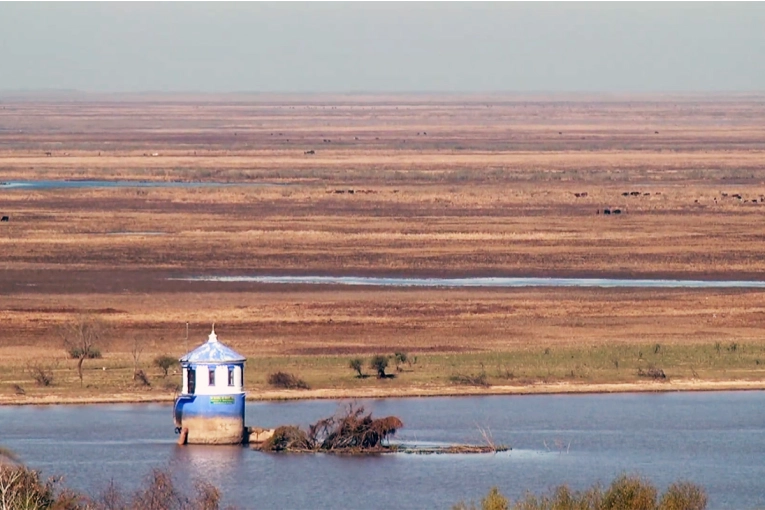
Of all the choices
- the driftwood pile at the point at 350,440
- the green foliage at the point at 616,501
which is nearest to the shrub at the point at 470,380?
the driftwood pile at the point at 350,440

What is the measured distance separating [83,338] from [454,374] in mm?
9569

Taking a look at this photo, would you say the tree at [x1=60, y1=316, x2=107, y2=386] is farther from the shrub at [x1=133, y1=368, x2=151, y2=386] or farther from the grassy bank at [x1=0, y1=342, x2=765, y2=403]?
the shrub at [x1=133, y1=368, x2=151, y2=386]

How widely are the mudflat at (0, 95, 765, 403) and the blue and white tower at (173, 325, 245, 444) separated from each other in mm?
5710

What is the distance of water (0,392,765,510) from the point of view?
1147 inches

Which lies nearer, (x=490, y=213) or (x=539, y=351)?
(x=539, y=351)

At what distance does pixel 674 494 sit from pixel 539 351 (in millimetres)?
22384

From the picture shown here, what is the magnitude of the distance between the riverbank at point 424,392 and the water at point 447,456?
0.41 m

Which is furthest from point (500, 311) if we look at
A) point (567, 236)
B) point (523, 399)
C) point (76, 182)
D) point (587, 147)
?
point (587, 147)

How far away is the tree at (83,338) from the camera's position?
142 ft

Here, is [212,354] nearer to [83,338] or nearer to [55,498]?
[55,498]

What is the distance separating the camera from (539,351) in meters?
44.2

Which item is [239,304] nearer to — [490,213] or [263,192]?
[490,213]

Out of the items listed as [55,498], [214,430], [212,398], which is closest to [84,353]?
[214,430]

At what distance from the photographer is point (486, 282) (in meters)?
58.2
